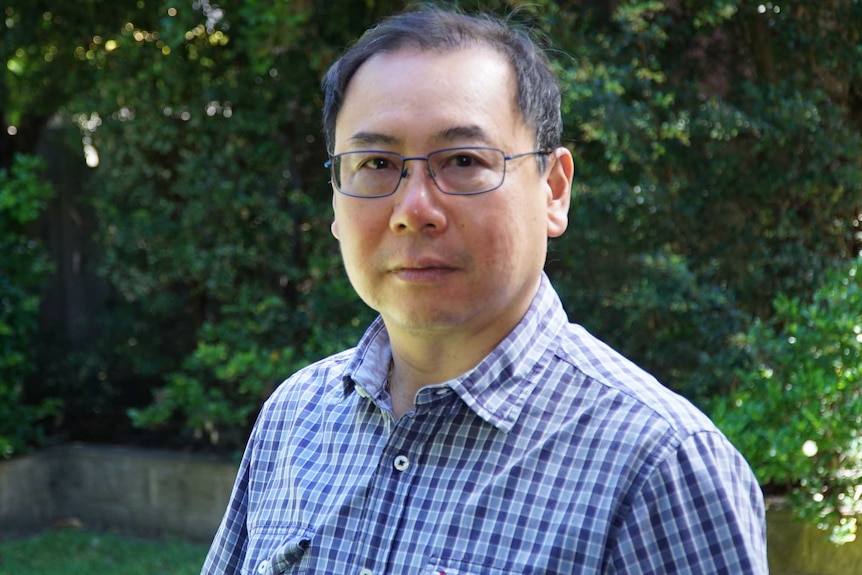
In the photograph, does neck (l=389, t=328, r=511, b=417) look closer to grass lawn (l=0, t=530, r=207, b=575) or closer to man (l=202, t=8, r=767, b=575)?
man (l=202, t=8, r=767, b=575)

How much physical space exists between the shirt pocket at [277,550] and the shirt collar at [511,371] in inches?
10.6

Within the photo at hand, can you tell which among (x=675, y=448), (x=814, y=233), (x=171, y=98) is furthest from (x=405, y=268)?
(x=171, y=98)

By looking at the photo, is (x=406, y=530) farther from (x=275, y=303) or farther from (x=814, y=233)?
(x=275, y=303)

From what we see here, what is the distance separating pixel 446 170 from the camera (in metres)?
1.57

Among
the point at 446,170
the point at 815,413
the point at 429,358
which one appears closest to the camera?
the point at 446,170

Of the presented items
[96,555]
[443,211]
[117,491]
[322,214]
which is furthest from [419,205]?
[117,491]

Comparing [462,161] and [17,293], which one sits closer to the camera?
[462,161]

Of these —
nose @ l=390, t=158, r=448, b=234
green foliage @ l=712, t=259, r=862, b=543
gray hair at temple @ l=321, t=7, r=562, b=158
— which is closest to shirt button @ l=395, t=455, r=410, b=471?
nose @ l=390, t=158, r=448, b=234

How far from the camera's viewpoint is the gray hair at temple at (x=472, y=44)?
1645 mm

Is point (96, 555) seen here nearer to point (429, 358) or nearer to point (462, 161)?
point (429, 358)

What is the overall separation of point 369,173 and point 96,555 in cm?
464

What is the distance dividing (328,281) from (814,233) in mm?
2561

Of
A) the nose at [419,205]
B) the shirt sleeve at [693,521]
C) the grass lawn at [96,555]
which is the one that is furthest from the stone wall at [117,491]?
the shirt sleeve at [693,521]

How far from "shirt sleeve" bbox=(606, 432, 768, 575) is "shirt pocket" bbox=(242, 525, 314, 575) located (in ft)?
1.77
